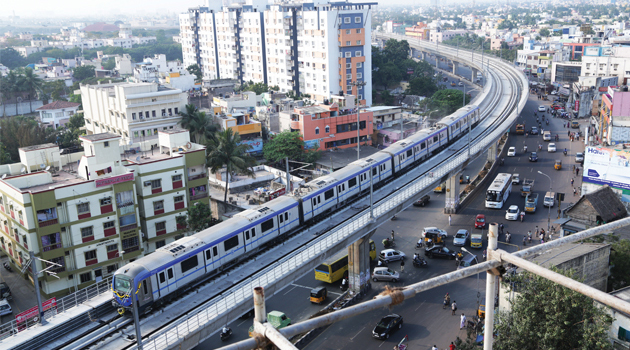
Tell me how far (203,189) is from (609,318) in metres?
26.8

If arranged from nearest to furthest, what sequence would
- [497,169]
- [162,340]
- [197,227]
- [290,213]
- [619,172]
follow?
[162,340] → [290,213] → [197,227] → [619,172] → [497,169]

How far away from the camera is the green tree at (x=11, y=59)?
146000mm

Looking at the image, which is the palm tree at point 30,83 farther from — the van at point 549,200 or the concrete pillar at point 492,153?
the van at point 549,200

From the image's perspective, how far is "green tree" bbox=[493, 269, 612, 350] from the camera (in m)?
17.7

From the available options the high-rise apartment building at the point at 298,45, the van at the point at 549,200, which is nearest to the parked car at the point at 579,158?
the van at the point at 549,200

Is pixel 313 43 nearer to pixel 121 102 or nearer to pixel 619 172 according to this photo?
pixel 121 102

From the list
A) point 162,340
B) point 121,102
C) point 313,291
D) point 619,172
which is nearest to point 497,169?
point 619,172

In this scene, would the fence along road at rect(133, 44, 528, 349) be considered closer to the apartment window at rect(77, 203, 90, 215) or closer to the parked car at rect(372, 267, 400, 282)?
the parked car at rect(372, 267, 400, 282)

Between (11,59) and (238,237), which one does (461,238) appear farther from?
(11,59)

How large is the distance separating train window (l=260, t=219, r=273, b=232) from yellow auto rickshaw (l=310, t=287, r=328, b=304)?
4.93m

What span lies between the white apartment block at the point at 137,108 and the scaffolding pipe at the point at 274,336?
44608 millimetres

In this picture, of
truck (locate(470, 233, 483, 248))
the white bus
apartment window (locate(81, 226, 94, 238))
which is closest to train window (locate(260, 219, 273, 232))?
apartment window (locate(81, 226, 94, 238))

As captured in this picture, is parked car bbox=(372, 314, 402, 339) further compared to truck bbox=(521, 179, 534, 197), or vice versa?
truck bbox=(521, 179, 534, 197)

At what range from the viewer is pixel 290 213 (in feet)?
97.5
